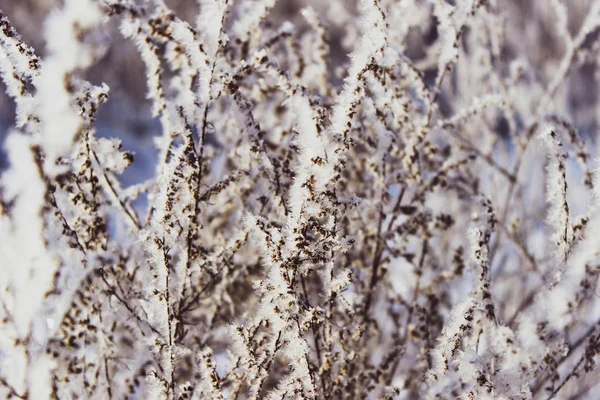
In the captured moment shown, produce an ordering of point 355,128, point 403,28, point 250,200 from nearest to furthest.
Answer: point 355,128 → point 250,200 → point 403,28

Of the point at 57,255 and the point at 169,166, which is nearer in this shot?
the point at 57,255

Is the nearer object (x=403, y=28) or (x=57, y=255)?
A: (x=57, y=255)

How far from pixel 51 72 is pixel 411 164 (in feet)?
4.43

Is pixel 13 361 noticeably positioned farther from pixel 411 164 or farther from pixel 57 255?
pixel 411 164

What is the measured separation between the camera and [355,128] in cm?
183

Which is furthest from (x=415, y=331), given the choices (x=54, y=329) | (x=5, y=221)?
(x=5, y=221)

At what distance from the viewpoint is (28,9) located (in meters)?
8.21

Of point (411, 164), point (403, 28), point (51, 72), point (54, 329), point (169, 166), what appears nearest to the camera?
point (51, 72)

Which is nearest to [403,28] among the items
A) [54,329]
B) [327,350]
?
[327,350]

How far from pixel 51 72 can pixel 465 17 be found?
1.47 m

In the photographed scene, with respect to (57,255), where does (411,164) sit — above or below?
above

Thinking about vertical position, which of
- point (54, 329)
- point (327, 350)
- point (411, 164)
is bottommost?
point (327, 350)

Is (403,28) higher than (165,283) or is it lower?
higher

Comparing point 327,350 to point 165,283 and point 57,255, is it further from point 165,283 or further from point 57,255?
point 57,255
